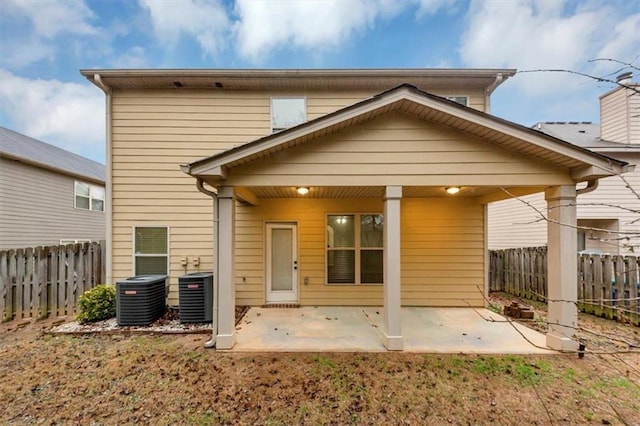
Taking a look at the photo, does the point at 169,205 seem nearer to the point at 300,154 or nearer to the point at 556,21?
the point at 300,154

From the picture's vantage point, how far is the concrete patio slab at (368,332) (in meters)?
4.61

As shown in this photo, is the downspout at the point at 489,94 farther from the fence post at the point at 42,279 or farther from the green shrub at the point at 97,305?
the fence post at the point at 42,279

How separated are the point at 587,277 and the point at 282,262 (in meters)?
6.99

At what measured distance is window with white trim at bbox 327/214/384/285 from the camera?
6992 millimetres

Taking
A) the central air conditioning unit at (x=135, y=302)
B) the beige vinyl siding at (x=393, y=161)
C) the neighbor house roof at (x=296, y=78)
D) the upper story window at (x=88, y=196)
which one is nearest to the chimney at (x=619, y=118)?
the neighbor house roof at (x=296, y=78)

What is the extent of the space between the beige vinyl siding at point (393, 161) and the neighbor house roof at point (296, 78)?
261cm

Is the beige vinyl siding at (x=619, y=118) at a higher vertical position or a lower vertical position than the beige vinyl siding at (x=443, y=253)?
higher

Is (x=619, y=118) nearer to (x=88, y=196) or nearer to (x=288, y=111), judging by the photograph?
(x=288, y=111)

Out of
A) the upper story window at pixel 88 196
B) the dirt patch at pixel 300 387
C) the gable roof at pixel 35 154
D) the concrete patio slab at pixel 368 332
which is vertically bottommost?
the dirt patch at pixel 300 387

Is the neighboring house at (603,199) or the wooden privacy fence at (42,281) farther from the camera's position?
the neighboring house at (603,199)

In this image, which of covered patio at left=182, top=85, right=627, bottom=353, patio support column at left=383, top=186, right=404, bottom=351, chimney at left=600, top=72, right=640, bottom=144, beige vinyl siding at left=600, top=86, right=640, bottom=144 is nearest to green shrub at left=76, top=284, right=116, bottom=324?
covered patio at left=182, top=85, right=627, bottom=353

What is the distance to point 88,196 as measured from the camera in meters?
12.9

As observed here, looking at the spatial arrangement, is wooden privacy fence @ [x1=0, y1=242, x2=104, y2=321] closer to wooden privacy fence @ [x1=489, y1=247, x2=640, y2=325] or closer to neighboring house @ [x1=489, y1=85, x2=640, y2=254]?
wooden privacy fence @ [x1=489, y1=247, x2=640, y2=325]

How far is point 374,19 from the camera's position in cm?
1312
